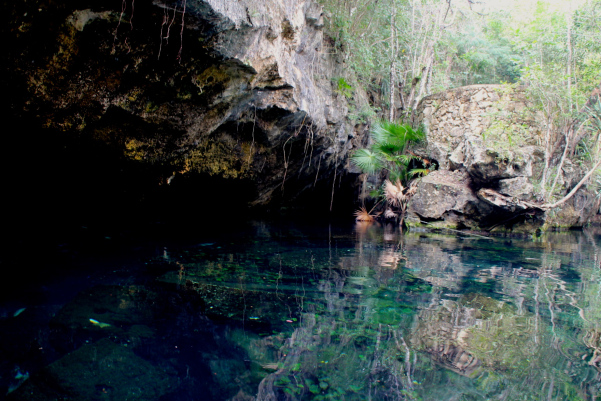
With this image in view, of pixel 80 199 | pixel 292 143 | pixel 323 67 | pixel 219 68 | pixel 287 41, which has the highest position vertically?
pixel 323 67

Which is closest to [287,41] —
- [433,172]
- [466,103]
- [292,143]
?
[292,143]

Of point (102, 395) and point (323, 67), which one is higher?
point (323, 67)

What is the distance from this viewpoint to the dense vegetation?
823 centimetres

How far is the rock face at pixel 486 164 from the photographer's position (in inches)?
310

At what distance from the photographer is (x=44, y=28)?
320cm

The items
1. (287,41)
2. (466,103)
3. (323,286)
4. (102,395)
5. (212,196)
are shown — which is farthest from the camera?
(466,103)

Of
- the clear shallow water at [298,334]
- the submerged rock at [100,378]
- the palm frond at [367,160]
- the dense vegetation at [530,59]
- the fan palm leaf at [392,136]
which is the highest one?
the dense vegetation at [530,59]

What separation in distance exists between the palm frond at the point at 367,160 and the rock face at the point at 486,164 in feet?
4.42

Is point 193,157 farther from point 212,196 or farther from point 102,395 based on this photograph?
point 102,395

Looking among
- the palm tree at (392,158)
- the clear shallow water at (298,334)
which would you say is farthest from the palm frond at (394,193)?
the clear shallow water at (298,334)

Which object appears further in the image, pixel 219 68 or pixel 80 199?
pixel 80 199

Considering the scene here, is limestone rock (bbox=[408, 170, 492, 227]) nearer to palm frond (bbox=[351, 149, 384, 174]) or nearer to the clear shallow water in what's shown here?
palm frond (bbox=[351, 149, 384, 174])

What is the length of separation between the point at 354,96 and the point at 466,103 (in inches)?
152

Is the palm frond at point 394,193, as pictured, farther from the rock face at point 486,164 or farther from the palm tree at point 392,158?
the rock face at point 486,164
